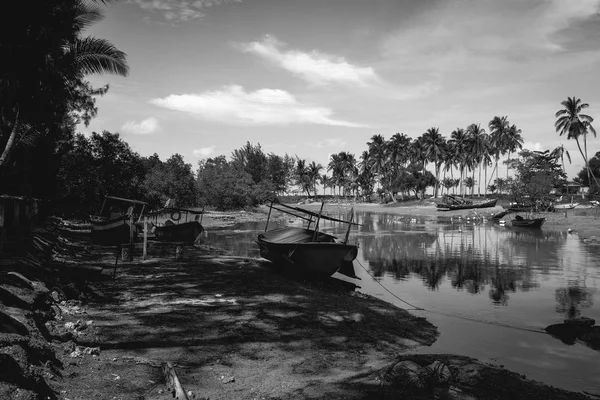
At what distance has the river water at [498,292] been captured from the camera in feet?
30.7

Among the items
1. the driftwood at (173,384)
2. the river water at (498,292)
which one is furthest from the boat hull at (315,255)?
the driftwood at (173,384)

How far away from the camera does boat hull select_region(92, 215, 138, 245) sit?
21391 mm

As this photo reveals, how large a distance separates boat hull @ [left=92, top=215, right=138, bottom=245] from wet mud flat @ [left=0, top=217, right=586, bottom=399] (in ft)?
28.8

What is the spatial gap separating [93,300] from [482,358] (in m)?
9.24

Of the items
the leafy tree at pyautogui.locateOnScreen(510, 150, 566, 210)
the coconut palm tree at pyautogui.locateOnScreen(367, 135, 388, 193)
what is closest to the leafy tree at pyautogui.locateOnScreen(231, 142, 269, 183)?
the coconut palm tree at pyautogui.locateOnScreen(367, 135, 388, 193)

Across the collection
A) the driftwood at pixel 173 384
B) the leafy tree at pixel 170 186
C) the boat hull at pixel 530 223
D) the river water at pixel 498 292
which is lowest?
the river water at pixel 498 292

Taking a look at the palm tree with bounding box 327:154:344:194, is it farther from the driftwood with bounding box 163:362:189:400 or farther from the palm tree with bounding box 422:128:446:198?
the driftwood with bounding box 163:362:189:400

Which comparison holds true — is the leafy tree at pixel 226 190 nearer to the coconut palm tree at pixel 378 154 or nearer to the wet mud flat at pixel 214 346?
the coconut palm tree at pixel 378 154

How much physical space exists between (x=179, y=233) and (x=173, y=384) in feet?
64.9

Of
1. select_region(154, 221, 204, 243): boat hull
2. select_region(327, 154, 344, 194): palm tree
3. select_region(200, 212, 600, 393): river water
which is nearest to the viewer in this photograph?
select_region(200, 212, 600, 393): river water

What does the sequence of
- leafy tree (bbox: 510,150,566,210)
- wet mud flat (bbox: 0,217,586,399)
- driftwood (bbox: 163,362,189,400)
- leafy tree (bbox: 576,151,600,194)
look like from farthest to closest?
leafy tree (bbox: 576,151,600,194) → leafy tree (bbox: 510,150,566,210) → wet mud flat (bbox: 0,217,586,399) → driftwood (bbox: 163,362,189,400)

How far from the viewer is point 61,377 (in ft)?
17.4

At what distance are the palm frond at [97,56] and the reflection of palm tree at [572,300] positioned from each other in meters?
20.3

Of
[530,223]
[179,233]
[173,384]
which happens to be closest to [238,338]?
[173,384]
